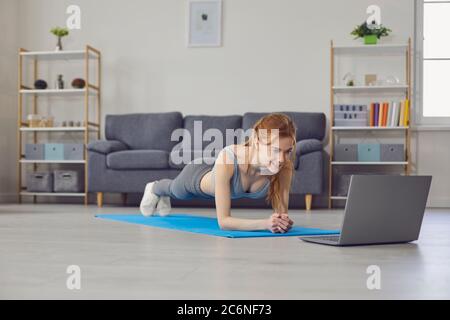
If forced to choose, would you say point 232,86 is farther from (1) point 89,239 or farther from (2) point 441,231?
(1) point 89,239

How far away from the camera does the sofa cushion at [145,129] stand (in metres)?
5.55

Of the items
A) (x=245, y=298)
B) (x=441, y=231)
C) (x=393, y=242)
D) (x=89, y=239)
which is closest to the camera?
(x=245, y=298)

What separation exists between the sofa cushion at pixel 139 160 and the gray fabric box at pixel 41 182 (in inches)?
32.6

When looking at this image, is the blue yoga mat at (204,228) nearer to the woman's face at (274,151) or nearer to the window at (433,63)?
the woman's face at (274,151)

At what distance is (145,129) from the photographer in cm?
559

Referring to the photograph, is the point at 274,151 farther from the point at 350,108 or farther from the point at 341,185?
the point at 350,108

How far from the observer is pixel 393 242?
2127mm

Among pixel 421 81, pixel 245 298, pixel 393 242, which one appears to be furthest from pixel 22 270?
pixel 421 81

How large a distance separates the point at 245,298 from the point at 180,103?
192 inches

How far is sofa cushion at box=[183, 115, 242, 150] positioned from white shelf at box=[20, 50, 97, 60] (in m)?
1.26

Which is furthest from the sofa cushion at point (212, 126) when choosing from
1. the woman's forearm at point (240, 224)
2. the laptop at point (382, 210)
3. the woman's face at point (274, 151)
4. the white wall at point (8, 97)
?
the laptop at point (382, 210)

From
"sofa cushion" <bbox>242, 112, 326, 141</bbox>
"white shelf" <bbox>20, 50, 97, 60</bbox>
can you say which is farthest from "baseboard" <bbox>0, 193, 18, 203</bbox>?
"sofa cushion" <bbox>242, 112, 326, 141</bbox>

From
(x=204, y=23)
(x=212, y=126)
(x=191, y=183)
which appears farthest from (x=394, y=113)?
(x=191, y=183)

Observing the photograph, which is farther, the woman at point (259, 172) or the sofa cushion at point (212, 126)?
the sofa cushion at point (212, 126)
